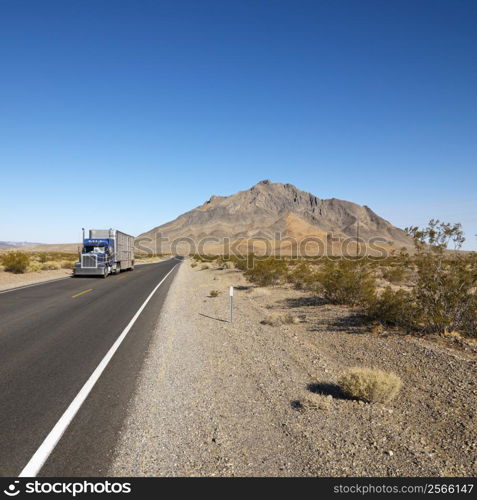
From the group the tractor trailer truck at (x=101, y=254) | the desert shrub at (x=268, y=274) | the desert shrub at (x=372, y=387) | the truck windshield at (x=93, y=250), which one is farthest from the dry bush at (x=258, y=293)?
the truck windshield at (x=93, y=250)

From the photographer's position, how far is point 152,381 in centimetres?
614

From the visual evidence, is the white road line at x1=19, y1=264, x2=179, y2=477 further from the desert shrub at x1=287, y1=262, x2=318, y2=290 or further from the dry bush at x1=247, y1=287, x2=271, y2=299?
the desert shrub at x1=287, y1=262, x2=318, y2=290

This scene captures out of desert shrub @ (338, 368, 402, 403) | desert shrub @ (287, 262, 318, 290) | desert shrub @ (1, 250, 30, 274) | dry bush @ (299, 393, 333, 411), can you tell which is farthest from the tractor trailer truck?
desert shrub @ (338, 368, 402, 403)

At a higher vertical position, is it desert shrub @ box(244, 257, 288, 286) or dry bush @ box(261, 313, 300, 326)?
desert shrub @ box(244, 257, 288, 286)

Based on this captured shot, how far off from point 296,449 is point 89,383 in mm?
3594

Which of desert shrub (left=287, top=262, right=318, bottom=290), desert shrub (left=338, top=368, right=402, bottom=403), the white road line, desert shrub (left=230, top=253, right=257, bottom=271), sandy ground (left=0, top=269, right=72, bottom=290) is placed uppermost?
desert shrub (left=230, top=253, right=257, bottom=271)

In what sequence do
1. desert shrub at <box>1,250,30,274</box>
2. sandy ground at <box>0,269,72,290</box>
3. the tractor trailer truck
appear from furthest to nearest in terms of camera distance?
desert shrub at <box>1,250,30,274</box> < the tractor trailer truck < sandy ground at <box>0,269,72,290</box>

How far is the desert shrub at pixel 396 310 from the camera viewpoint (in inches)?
380

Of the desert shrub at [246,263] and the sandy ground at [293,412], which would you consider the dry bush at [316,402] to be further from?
the desert shrub at [246,263]

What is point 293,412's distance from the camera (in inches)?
200

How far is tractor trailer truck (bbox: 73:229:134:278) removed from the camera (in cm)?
2809

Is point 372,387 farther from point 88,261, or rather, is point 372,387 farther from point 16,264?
point 16,264
